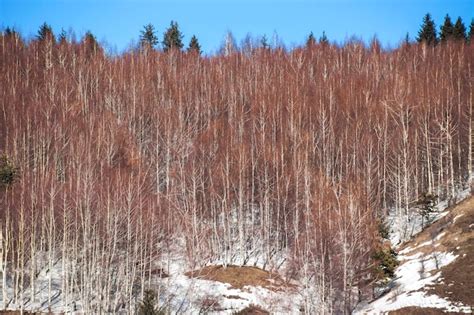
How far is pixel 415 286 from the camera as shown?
3175cm

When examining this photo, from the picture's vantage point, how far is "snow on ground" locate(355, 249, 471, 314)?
2877 centimetres

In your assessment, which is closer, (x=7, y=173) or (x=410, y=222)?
(x=7, y=173)

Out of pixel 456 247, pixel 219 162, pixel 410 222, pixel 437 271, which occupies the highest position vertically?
pixel 219 162

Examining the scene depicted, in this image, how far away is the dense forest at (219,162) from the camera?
3644 cm

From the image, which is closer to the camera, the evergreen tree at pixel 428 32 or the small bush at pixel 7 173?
the small bush at pixel 7 173

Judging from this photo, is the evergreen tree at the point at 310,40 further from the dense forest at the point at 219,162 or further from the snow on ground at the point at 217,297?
the snow on ground at the point at 217,297

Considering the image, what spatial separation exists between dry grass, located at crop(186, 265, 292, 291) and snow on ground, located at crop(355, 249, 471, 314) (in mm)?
7904

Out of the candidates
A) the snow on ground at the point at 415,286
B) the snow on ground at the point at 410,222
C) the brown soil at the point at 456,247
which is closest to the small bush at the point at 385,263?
the snow on ground at the point at 415,286

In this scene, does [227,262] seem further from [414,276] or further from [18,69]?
[18,69]

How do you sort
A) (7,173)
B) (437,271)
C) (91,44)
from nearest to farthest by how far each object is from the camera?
(437,271)
(7,173)
(91,44)

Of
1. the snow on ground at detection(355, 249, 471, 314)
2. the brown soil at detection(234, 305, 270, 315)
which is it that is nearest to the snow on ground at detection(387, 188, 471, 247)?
the snow on ground at detection(355, 249, 471, 314)

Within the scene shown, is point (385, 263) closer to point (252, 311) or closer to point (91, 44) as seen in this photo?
point (252, 311)

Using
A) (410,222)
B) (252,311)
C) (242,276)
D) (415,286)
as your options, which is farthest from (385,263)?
(410,222)

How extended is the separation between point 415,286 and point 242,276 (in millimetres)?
14096
